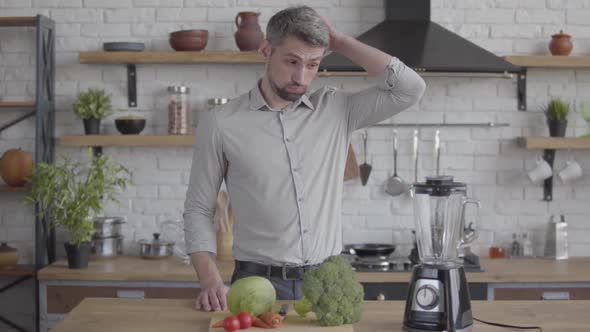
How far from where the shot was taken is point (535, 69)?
466 cm

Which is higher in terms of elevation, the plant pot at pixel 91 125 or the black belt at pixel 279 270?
the plant pot at pixel 91 125

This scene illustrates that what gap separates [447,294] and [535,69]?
2.76 m

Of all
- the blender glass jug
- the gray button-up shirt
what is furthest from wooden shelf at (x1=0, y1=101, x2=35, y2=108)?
the blender glass jug

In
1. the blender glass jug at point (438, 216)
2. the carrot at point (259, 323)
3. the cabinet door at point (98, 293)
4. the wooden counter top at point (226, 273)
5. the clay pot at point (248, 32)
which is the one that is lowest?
the cabinet door at point (98, 293)

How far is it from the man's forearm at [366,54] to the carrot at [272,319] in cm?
83

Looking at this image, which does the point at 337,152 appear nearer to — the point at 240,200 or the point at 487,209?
the point at 240,200

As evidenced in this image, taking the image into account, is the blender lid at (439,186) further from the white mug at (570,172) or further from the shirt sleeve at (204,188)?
the white mug at (570,172)

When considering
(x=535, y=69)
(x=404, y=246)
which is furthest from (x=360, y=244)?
(x=535, y=69)

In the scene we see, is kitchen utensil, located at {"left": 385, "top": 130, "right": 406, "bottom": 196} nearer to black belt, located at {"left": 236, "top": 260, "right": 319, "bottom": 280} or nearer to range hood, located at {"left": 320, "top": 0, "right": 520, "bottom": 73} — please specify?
range hood, located at {"left": 320, "top": 0, "right": 520, "bottom": 73}

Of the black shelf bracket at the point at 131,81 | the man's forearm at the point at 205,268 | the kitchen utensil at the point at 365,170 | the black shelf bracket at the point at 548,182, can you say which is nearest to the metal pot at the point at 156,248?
the black shelf bracket at the point at 131,81

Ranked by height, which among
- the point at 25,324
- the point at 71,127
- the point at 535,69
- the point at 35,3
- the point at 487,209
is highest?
the point at 35,3

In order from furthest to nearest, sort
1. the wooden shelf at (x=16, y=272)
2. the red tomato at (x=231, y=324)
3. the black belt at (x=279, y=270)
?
the wooden shelf at (x=16, y=272) → the black belt at (x=279, y=270) → the red tomato at (x=231, y=324)

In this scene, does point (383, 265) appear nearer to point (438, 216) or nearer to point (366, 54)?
point (438, 216)

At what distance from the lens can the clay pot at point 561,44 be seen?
4.49m
